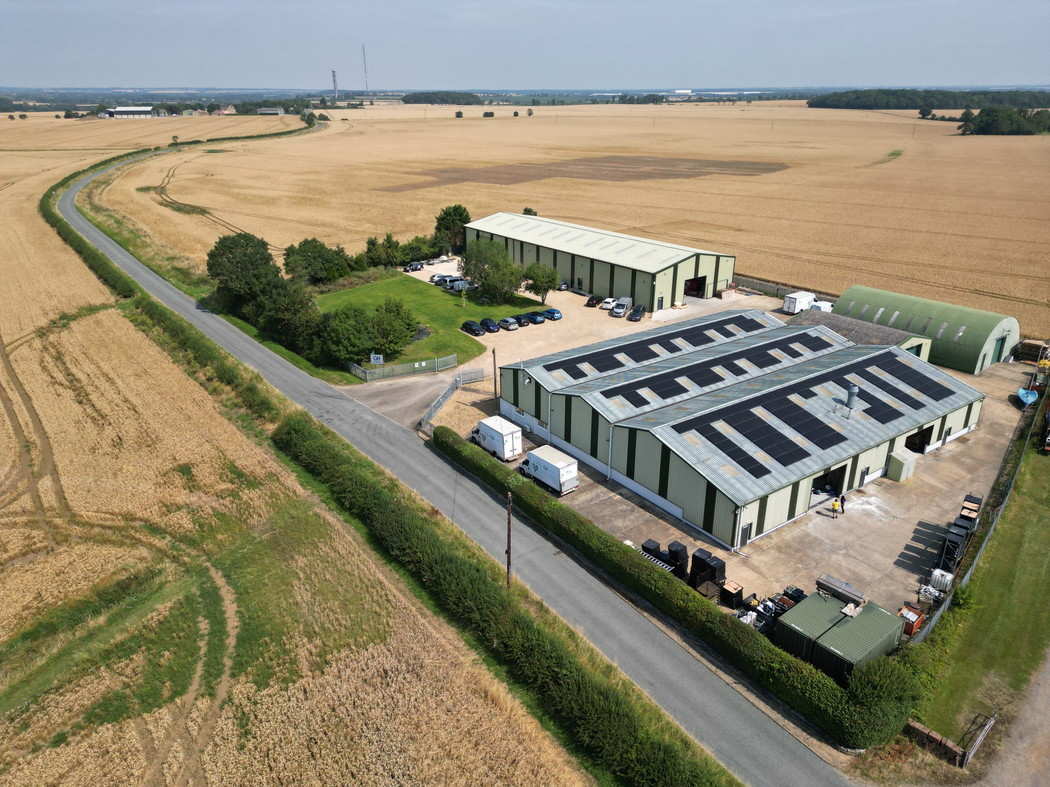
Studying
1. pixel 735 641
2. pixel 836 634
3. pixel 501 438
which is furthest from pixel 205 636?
pixel 836 634

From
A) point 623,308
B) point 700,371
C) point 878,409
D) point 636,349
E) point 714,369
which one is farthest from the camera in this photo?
point 623,308

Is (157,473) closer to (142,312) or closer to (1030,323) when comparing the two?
(142,312)

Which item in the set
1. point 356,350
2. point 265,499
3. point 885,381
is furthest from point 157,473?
point 885,381

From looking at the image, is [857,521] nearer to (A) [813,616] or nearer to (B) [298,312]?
(A) [813,616]

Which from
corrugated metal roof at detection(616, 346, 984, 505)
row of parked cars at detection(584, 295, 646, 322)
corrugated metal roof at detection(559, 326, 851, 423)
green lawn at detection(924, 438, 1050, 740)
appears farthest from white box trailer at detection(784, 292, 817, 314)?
green lawn at detection(924, 438, 1050, 740)

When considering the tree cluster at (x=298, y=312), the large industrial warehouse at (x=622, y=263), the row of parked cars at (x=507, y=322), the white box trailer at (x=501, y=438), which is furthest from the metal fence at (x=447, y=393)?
the large industrial warehouse at (x=622, y=263)
